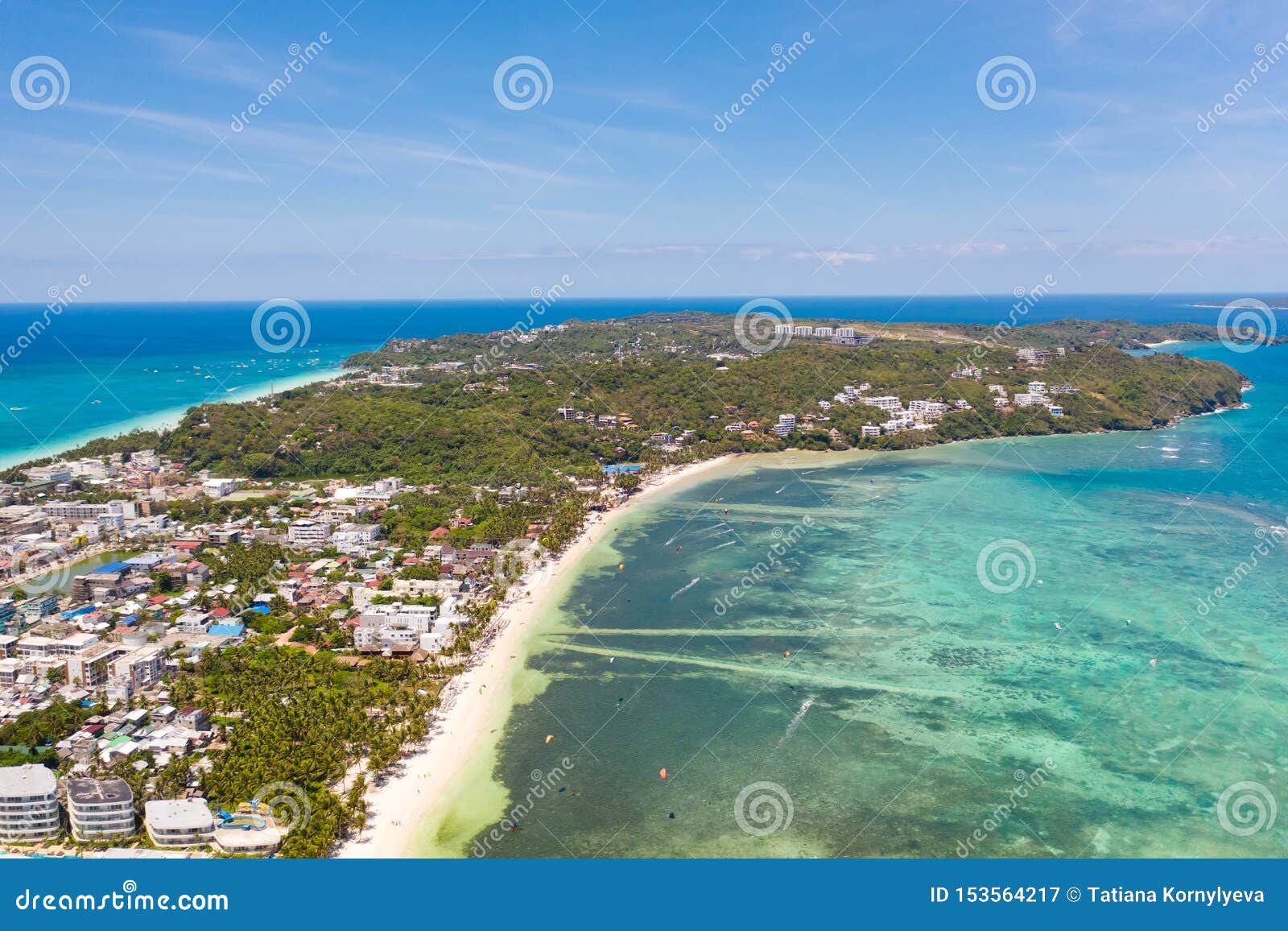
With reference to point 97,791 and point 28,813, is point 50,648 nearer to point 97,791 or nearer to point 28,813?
point 28,813

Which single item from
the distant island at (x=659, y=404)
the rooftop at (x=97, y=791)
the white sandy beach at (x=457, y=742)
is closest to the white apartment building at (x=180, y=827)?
the rooftop at (x=97, y=791)

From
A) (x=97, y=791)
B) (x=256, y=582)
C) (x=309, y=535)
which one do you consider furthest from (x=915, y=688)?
(x=309, y=535)

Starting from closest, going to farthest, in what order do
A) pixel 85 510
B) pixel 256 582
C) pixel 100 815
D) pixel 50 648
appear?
pixel 100 815 < pixel 50 648 < pixel 256 582 < pixel 85 510

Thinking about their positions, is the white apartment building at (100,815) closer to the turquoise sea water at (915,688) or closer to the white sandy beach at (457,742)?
the white sandy beach at (457,742)

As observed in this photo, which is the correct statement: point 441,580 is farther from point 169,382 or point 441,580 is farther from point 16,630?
point 169,382

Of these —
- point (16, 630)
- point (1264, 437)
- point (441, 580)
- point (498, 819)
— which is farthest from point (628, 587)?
point (1264, 437)

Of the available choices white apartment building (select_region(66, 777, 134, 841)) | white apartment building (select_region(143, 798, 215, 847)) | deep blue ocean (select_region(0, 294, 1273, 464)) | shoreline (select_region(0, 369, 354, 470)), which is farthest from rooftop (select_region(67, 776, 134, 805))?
shoreline (select_region(0, 369, 354, 470))
